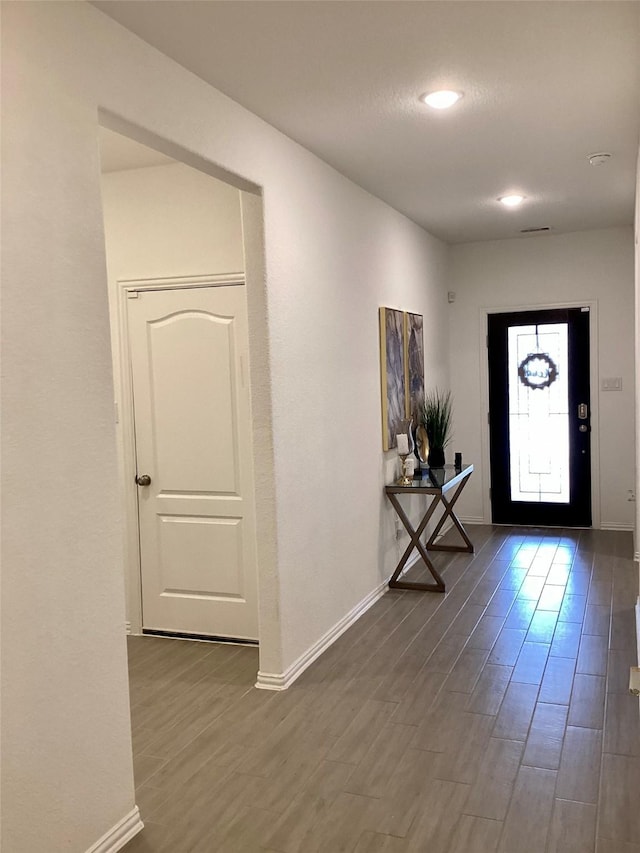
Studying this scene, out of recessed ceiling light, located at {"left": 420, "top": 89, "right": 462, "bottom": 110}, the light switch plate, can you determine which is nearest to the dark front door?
the light switch plate

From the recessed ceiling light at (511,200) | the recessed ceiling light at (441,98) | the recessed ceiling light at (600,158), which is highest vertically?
the recessed ceiling light at (511,200)

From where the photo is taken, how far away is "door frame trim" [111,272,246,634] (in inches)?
172

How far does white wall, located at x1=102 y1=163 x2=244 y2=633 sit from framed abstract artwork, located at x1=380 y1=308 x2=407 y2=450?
140cm

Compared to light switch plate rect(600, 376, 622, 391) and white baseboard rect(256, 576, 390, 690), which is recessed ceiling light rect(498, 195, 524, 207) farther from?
white baseboard rect(256, 576, 390, 690)

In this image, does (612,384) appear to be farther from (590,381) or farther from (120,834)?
(120,834)

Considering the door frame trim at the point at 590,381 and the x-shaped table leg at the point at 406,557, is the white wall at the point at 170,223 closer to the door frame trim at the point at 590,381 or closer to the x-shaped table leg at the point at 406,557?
the x-shaped table leg at the point at 406,557

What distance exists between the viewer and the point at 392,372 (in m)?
5.39

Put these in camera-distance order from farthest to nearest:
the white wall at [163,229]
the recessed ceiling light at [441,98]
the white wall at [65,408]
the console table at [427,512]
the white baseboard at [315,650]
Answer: the console table at [427,512] → the white wall at [163,229] → the white baseboard at [315,650] → the recessed ceiling light at [441,98] → the white wall at [65,408]

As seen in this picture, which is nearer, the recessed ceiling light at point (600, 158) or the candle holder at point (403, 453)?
the recessed ceiling light at point (600, 158)

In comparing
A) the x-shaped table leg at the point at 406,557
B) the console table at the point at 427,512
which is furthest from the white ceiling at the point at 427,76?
the x-shaped table leg at the point at 406,557

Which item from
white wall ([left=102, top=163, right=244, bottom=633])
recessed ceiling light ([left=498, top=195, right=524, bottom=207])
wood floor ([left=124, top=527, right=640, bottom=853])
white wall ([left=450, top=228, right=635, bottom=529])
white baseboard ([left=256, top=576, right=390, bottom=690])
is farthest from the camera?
white wall ([left=450, top=228, right=635, bottom=529])

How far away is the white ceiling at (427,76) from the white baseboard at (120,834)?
8.37 feet

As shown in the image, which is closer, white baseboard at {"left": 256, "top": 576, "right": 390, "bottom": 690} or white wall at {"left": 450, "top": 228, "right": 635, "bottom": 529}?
white baseboard at {"left": 256, "top": 576, "right": 390, "bottom": 690}

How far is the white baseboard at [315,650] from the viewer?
3.64 m
